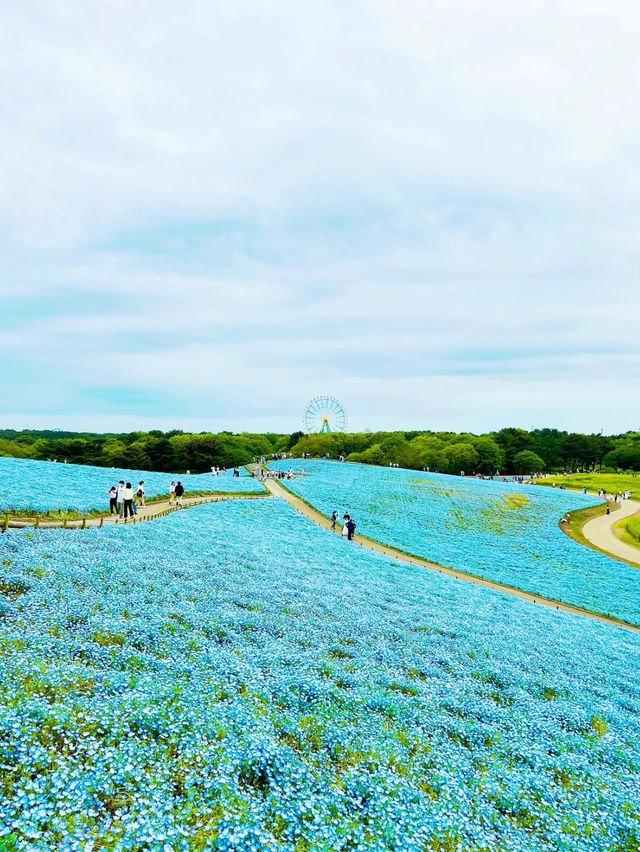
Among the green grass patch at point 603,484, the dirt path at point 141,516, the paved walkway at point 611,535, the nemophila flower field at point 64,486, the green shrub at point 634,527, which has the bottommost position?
the paved walkway at point 611,535

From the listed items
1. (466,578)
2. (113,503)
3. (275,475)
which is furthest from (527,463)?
(113,503)

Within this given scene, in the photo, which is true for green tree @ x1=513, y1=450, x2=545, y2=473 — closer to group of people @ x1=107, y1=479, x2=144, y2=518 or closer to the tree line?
the tree line

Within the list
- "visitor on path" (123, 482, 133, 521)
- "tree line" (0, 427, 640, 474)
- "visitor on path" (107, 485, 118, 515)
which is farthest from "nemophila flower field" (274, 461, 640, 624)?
"tree line" (0, 427, 640, 474)

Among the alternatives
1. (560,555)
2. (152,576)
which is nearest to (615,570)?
(560,555)

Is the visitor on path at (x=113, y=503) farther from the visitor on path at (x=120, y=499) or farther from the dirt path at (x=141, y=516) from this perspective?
the dirt path at (x=141, y=516)

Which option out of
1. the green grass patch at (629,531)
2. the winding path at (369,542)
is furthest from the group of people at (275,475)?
the green grass patch at (629,531)

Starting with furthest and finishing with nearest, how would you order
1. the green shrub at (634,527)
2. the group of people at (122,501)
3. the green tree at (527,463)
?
1. the green tree at (527,463)
2. the green shrub at (634,527)
3. the group of people at (122,501)
